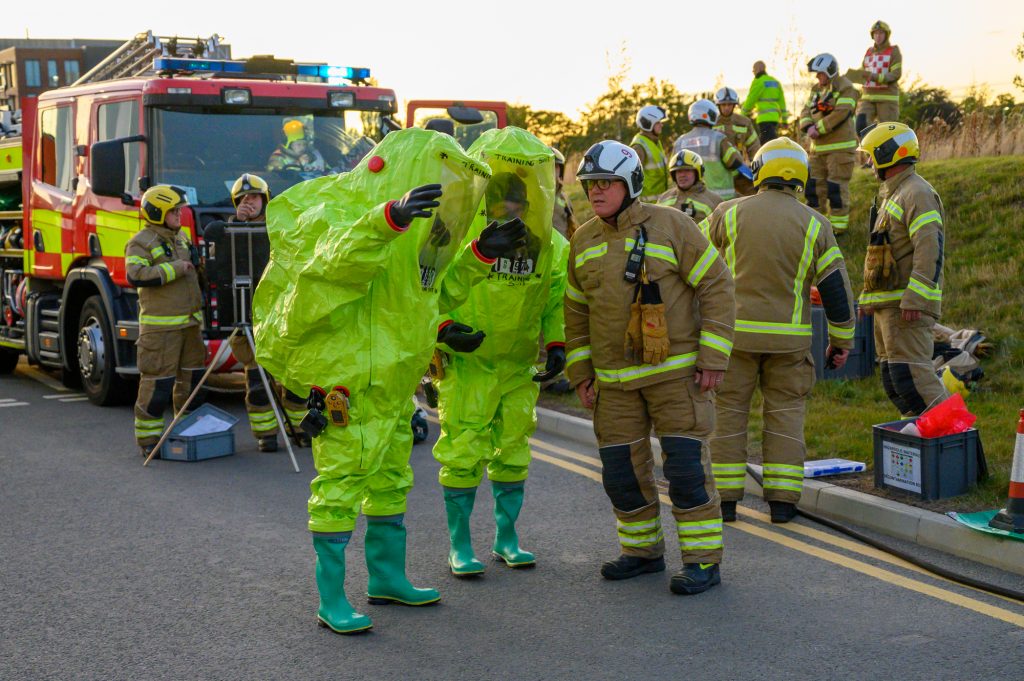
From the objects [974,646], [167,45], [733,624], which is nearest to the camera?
[974,646]

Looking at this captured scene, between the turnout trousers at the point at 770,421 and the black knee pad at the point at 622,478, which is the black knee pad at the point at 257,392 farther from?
the black knee pad at the point at 622,478

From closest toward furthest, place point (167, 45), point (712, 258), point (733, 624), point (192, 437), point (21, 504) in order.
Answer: point (733, 624)
point (712, 258)
point (21, 504)
point (192, 437)
point (167, 45)

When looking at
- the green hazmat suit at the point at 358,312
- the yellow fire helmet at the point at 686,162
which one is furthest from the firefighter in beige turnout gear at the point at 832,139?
the green hazmat suit at the point at 358,312

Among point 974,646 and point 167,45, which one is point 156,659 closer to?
point 974,646

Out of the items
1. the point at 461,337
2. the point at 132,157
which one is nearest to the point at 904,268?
the point at 461,337

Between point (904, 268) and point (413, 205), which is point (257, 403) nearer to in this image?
point (904, 268)

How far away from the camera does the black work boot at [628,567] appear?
5.92 m

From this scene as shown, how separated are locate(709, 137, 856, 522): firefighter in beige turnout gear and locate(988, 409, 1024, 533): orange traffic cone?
3.91 feet

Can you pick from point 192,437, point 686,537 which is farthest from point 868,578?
point 192,437

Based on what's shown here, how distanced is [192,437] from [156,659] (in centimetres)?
406

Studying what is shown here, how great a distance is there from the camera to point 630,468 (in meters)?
5.84

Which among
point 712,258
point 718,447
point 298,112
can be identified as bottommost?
point 718,447

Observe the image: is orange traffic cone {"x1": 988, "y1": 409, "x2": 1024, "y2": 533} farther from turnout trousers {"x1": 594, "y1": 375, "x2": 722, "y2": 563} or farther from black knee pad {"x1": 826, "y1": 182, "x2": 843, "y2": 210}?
black knee pad {"x1": 826, "y1": 182, "x2": 843, "y2": 210}

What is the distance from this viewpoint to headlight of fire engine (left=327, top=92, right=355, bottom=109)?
36.1 feet
